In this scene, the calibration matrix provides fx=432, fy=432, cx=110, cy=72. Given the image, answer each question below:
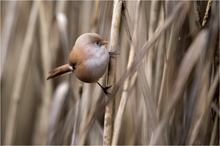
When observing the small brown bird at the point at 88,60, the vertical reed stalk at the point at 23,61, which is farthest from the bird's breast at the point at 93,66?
the vertical reed stalk at the point at 23,61

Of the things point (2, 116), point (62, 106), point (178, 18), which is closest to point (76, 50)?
point (178, 18)

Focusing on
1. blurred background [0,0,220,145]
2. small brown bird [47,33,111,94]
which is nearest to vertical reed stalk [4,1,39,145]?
blurred background [0,0,220,145]

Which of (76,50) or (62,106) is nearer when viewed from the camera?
(76,50)

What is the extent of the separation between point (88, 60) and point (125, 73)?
0.08m

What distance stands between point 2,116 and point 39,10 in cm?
57

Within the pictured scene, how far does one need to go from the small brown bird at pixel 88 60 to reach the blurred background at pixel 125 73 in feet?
0.15

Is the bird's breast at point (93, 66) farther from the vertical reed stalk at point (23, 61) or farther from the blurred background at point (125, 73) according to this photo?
the vertical reed stalk at point (23, 61)

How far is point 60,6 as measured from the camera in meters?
1.37

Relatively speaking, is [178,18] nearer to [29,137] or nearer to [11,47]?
[11,47]

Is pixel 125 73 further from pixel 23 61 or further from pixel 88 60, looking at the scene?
pixel 23 61

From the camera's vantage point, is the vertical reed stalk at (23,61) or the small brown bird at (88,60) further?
the vertical reed stalk at (23,61)

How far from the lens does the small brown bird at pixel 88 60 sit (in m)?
0.75

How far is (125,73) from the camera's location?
0.72 metres

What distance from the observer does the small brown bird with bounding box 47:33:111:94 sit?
0.75 m
